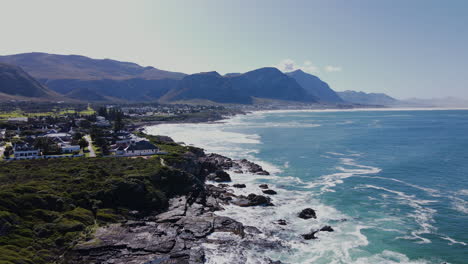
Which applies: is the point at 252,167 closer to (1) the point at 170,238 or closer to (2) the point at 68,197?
(1) the point at 170,238

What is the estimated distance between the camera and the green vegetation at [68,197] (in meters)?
26.1

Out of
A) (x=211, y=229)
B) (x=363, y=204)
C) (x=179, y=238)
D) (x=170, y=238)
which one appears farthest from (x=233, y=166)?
(x=170, y=238)

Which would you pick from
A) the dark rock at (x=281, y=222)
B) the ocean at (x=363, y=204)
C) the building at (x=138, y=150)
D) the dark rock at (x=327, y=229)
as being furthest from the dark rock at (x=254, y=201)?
the building at (x=138, y=150)

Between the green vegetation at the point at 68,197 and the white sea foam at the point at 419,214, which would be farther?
the white sea foam at the point at 419,214

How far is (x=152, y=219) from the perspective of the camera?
113 feet

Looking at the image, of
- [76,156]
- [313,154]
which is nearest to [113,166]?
[76,156]

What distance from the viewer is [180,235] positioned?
103ft

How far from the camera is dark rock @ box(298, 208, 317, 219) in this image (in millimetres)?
38750

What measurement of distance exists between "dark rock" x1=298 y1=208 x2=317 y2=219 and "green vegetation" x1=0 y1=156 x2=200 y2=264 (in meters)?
16.0

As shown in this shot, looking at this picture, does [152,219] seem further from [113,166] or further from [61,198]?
[113,166]

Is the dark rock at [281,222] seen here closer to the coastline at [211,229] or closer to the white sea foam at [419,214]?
the coastline at [211,229]

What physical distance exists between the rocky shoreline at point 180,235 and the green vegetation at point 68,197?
1838mm

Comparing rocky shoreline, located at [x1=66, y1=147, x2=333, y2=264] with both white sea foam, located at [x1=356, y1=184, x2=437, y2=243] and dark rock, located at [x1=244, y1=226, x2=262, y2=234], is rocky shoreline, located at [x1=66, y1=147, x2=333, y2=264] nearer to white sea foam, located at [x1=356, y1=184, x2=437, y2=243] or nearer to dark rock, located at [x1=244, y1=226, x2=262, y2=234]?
dark rock, located at [x1=244, y1=226, x2=262, y2=234]

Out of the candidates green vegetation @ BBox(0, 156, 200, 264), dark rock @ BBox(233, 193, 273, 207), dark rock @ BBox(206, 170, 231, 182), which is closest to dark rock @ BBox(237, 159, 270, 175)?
dark rock @ BBox(206, 170, 231, 182)
